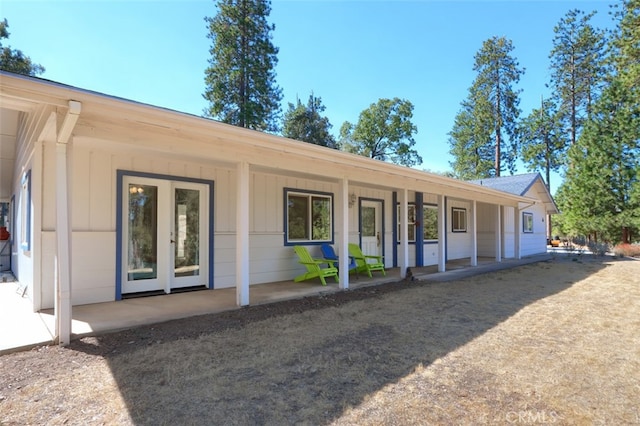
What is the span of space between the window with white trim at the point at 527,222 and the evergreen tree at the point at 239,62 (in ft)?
47.8

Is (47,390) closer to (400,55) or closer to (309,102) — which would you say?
(400,55)

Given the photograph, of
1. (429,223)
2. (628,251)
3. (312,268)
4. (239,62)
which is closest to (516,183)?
(628,251)

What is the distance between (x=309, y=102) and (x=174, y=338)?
26716mm

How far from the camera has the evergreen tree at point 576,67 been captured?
26062mm

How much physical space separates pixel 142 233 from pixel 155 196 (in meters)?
0.66

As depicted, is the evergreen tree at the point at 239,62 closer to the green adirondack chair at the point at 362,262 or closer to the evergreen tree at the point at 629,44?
the green adirondack chair at the point at 362,262

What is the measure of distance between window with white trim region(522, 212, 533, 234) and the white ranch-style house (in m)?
8.59

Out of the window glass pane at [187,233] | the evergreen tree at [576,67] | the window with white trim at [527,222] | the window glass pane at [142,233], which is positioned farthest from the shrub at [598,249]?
the window glass pane at [142,233]

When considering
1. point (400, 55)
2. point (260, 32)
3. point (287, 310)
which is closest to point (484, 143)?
point (400, 55)

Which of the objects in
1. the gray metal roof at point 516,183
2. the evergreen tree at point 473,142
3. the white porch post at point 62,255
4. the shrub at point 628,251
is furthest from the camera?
the evergreen tree at point 473,142

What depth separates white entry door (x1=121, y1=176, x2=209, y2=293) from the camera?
594 cm

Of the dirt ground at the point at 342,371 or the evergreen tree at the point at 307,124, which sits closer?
the dirt ground at the point at 342,371

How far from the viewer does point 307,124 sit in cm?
2736

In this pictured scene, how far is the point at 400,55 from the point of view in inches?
796
